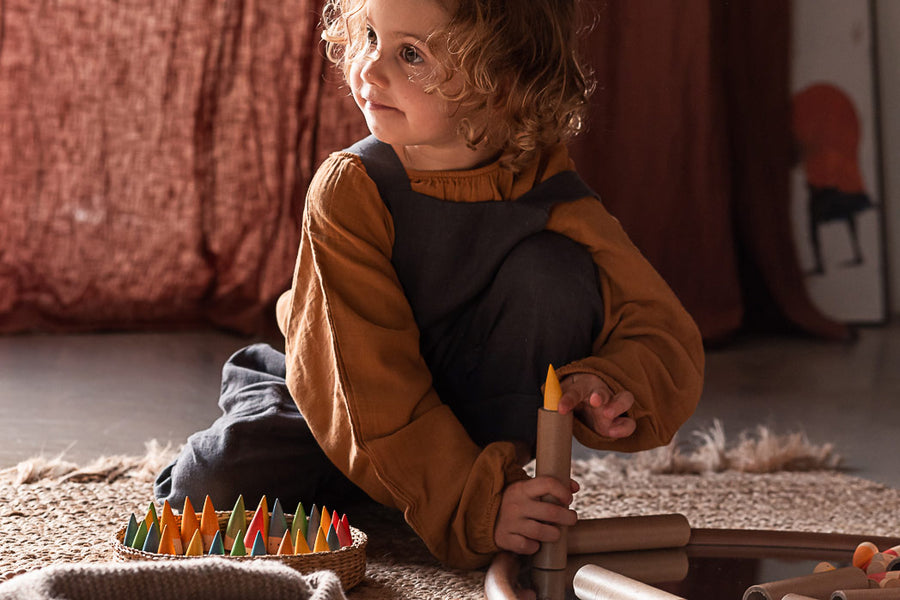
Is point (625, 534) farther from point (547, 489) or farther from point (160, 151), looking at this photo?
point (160, 151)

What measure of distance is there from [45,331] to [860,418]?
146 cm

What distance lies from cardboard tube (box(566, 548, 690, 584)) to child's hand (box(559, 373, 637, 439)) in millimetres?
94

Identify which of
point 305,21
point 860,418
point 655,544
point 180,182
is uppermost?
point 305,21

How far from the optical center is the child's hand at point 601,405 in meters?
0.82

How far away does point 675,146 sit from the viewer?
2250 millimetres

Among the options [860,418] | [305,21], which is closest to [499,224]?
[860,418]

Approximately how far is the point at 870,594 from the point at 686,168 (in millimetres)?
1703

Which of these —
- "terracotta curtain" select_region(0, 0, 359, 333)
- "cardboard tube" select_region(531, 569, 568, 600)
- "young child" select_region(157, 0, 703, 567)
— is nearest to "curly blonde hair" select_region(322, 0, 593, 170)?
"young child" select_region(157, 0, 703, 567)

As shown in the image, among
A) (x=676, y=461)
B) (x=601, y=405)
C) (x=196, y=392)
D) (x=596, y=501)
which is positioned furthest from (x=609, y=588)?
(x=196, y=392)

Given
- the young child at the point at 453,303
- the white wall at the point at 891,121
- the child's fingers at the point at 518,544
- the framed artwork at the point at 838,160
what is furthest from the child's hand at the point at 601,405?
the white wall at the point at 891,121

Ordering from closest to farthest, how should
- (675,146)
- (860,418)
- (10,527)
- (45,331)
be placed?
(10,527)
(860,418)
(45,331)
(675,146)

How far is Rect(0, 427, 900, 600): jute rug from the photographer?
2.67 feet

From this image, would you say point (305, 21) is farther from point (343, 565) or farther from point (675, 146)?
point (343, 565)

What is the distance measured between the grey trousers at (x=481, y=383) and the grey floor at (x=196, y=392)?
1.04 ft
